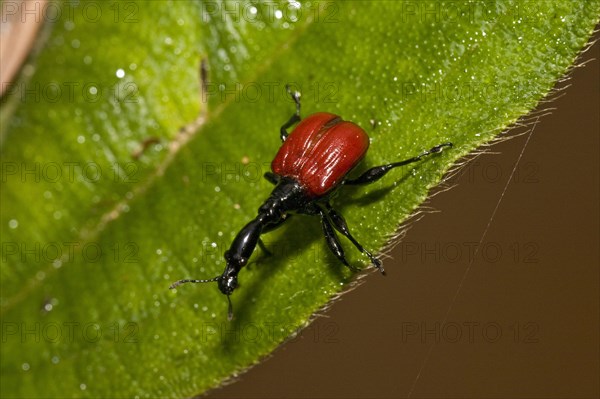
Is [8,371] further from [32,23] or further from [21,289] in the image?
[32,23]

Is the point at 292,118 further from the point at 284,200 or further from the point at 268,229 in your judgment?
the point at 268,229

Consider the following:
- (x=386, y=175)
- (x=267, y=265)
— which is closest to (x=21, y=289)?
(x=267, y=265)

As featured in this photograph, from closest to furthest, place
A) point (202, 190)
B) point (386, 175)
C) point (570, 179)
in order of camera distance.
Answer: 1. point (386, 175)
2. point (202, 190)
3. point (570, 179)

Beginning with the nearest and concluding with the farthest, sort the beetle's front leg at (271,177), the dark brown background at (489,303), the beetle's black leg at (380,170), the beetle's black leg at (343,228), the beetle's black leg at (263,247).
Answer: the beetle's black leg at (380,170) → the beetle's black leg at (343,228) → the beetle's black leg at (263,247) → the beetle's front leg at (271,177) → the dark brown background at (489,303)

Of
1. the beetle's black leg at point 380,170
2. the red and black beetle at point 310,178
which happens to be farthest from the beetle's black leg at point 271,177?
the beetle's black leg at point 380,170

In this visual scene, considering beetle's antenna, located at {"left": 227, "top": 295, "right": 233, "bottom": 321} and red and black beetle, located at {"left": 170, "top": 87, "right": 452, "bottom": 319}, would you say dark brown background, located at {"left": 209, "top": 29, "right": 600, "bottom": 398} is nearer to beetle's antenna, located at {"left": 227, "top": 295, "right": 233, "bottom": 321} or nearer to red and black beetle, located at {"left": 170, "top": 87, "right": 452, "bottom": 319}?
red and black beetle, located at {"left": 170, "top": 87, "right": 452, "bottom": 319}

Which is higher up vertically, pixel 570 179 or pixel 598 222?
pixel 570 179

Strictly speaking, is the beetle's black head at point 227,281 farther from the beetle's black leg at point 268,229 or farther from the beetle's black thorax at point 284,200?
the beetle's black thorax at point 284,200
